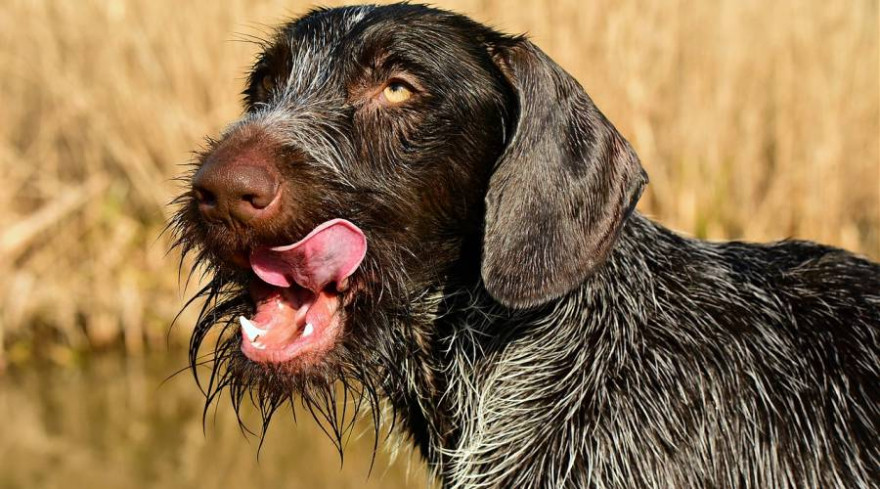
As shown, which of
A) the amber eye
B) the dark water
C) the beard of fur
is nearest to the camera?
the beard of fur

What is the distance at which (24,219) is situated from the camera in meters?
7.12

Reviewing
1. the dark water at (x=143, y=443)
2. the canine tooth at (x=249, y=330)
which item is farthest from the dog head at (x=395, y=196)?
the dark water at (x=143, y=443)

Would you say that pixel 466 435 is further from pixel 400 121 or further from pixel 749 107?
pixel 749 107

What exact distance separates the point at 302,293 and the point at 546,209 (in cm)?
68

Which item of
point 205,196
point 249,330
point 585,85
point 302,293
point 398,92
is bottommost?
point 249,330

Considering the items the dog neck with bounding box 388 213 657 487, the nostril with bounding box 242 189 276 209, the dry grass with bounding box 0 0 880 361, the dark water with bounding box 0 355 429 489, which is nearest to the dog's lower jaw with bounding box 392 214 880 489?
the dog neck with bounding box 388 213 657 487

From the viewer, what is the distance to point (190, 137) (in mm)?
7383

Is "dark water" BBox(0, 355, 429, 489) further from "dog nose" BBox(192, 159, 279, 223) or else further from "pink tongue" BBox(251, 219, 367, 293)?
"dog nose" BBox(192, 159, 279, 223)

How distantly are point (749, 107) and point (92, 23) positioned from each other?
14.0 ft

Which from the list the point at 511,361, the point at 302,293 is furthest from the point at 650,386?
the point at 302,293

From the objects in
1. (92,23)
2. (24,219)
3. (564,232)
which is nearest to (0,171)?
(24,219)

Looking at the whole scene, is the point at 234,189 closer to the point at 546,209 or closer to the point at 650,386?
the point at 546,209

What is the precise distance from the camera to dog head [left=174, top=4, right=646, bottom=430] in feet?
9.33

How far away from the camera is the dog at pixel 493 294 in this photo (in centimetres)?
290
